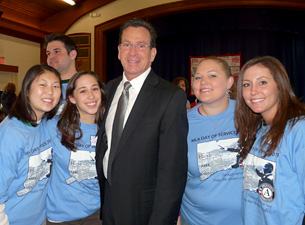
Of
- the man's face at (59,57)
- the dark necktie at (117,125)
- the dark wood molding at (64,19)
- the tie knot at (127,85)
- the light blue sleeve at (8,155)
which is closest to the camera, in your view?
the light blue sleeve at (8,155)

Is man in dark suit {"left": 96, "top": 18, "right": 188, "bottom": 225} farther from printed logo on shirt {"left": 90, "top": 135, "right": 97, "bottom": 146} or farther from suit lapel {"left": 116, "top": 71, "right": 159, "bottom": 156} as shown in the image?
printed logo on shirt {"left": 90, "top": 135, "right": 97, "bottom": 146}

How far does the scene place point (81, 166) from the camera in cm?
175

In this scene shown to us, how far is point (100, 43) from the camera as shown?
7.41 m

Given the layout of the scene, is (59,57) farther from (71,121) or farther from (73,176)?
(73,176)

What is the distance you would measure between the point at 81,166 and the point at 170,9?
5.73 m

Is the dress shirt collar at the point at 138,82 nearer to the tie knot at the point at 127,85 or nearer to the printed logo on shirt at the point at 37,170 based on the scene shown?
the tie knot at the point at 127,85

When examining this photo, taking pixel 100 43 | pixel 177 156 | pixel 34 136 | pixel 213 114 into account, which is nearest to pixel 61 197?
pixel 34 136

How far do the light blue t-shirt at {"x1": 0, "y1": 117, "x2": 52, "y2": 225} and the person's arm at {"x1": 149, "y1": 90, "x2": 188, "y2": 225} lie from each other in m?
0.72

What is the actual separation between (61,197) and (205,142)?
974mm

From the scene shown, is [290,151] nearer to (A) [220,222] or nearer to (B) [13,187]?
(A) [220,222]

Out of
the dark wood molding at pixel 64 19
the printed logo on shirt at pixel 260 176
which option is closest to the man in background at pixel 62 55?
the printed logo on shirt at pixel 260 176

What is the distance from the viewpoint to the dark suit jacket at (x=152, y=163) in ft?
4.69

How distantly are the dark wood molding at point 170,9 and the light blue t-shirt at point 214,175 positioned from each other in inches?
213

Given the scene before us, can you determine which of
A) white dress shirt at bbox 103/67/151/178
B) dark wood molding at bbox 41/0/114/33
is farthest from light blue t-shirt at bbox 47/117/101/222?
dark wood molding at bbox 41/0/114/33
